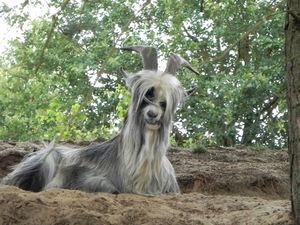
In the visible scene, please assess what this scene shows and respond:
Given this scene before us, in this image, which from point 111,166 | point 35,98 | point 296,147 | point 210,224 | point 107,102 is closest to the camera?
point 296,147

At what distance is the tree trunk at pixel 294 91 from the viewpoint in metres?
4.62

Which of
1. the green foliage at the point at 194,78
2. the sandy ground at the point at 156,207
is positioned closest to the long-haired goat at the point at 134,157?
the sandy ground at the point at 156,207

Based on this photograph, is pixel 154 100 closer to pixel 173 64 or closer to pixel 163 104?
pixel 163 104

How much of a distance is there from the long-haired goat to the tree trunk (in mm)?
2974

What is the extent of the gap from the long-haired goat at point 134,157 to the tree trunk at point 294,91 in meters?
2.97

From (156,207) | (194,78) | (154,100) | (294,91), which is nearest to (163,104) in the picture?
(154,100)

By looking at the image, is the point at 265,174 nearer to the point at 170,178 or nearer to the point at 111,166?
the point at 170,178

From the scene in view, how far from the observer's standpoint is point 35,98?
20.2 m

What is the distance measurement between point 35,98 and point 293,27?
16.1 meters

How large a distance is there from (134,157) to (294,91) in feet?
11.8

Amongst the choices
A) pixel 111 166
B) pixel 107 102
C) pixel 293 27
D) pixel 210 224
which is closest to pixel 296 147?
pixel 293 27

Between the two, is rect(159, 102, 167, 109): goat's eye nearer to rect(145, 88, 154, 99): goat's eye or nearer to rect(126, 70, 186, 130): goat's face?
rect(126, 70, 186, 130): goat's face

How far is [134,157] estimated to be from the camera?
26.2 ft

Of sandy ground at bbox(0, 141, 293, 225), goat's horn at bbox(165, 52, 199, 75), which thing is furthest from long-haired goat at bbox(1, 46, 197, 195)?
sandy ground at bbox(0, 141, 293, 225)
